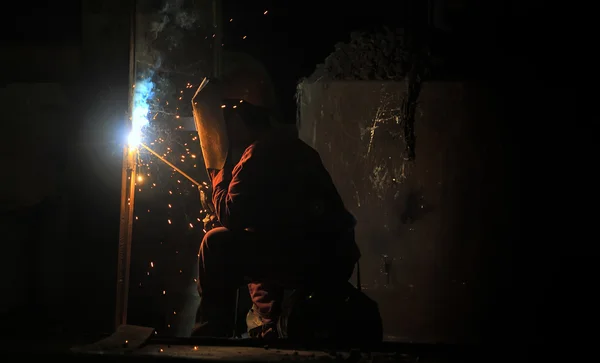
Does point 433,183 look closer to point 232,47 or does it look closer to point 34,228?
point 232,47

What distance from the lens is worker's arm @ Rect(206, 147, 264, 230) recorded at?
3.69 m

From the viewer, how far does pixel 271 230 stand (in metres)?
3.85

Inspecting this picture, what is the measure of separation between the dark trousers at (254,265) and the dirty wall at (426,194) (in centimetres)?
84

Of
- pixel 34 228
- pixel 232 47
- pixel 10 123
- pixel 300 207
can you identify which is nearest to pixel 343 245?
pixel 300 207

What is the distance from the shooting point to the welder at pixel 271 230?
378 centimetres

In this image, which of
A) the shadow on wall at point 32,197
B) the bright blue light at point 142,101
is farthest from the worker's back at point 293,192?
the shadow on wall at point 32,197

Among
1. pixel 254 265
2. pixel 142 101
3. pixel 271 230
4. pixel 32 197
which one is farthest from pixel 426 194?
pixel 32 197

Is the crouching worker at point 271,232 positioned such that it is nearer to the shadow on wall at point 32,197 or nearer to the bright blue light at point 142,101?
the bright blue light at point 142,101

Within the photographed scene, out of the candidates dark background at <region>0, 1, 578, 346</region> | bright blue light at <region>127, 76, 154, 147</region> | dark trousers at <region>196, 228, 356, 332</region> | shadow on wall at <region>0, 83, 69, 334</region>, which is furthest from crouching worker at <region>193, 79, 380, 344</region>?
shadow on wall at <region>0, 83, 69, 334</region>

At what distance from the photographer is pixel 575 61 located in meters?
4.37

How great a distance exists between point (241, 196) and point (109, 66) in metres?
1.37

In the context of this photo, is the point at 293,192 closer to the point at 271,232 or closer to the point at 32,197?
the point at 271,232

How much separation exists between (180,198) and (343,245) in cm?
168

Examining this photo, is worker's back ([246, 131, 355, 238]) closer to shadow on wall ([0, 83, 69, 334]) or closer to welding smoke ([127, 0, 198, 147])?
welding smoke ([127, 0, 198, 147])
